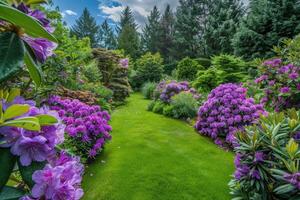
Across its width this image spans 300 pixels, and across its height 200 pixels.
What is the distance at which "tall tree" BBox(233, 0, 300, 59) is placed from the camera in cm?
968

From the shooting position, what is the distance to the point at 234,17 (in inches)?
728

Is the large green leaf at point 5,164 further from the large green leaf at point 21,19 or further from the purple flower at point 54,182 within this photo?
the large green leaf at point 21,19

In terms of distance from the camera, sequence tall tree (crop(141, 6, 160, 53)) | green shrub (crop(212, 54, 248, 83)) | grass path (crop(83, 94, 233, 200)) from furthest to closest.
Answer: tall tree (crop(141, 6, 160, 53)) < green shrub (crop(212, 54, 248, 83)) < grass path (crop(83, 94, 233, 200))

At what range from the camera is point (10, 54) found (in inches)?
25.8

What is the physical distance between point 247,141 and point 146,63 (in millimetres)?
13509

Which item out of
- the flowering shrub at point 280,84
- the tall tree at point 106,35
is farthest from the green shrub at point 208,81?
the tall tree at point 106,35

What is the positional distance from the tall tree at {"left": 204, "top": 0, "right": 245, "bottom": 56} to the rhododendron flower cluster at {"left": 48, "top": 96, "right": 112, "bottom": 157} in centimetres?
1389

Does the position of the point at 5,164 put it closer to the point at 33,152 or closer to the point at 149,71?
the point at 33,152

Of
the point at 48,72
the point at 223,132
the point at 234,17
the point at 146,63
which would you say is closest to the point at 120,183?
the point at 48,72

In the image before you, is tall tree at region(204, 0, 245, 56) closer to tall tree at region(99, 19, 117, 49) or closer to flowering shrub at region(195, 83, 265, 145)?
flowering shrub at region(195, 83, 265, 145)

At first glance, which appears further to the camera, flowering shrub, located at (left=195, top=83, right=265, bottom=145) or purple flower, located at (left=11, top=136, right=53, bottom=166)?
flowering shrub, located at (left=195, top=83, right=265, bottom=145)

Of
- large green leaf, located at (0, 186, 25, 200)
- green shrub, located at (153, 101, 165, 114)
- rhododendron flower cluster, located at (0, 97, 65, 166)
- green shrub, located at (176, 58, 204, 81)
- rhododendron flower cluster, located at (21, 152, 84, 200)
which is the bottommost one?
green shrub, located at (153, 101, 165, 114)

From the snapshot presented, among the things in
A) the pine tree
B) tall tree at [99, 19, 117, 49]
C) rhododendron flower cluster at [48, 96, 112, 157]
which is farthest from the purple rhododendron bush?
tall tree at [99, 19, 117, 49]

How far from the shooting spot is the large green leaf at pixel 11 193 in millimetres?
653
